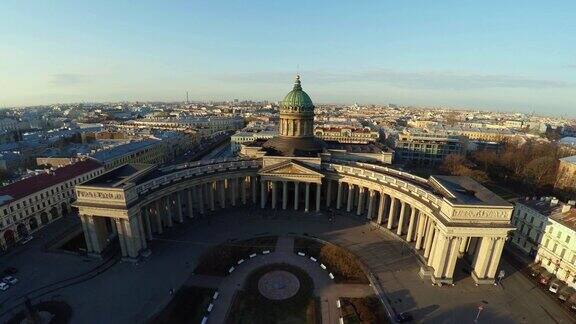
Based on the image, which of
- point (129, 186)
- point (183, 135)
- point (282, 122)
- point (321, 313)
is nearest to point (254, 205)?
point (282, 122)

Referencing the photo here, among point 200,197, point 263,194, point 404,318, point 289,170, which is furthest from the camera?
point 263,194

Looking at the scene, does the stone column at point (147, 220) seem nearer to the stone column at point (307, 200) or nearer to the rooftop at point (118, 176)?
the rooftop at point (118, 176)

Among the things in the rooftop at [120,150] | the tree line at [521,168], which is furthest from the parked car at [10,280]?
the tree line at [521,168]

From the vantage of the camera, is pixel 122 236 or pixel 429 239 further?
pixel 429 239

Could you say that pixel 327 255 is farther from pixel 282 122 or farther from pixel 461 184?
pixel 282 122

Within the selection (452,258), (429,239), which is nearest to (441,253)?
(452,258)

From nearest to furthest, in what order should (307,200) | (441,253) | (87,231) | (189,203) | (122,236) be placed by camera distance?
(441,253) → (122,236) → (87,231) → (189,203) → (307,200)

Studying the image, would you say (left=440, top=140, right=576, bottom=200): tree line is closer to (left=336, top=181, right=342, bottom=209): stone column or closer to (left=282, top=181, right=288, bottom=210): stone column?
(left=336, top=181, right=342, bottom=209): stone column

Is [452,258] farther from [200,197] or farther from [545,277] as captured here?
[200,197]
